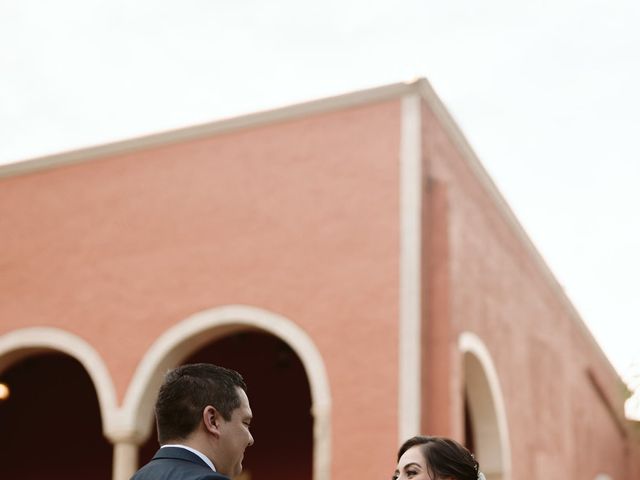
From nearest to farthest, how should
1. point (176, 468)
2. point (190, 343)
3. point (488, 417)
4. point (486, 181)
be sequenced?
point (176, 468) < point (190, 343) < point (488, 417) < point (486, 181)

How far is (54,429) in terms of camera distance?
1256 cm

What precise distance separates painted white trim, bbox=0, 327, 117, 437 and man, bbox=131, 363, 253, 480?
7.04 meters

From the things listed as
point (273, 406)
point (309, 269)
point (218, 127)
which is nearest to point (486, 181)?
point (309, 269)

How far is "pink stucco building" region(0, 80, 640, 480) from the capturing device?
335 inches

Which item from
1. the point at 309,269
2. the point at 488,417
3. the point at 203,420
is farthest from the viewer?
the point at 488,417

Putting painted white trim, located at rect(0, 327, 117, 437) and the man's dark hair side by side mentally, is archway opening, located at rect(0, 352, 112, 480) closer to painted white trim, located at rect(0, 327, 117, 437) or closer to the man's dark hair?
painted white trim, located at rect(0, 327, 117, 437)

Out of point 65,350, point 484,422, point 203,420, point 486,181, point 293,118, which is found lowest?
point 203,420

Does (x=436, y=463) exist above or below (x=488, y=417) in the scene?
below

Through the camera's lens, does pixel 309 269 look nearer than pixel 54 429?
Yes

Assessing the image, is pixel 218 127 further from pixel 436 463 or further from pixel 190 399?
pixel 190 399

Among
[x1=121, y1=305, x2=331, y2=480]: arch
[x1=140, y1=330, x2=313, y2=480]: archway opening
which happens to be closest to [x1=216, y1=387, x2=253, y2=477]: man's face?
[x1=121, y1=305, x2=331, y2=480]: arch

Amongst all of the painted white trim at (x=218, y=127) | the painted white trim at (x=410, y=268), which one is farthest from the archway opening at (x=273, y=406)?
the painted white trim at (x=410, y=268)

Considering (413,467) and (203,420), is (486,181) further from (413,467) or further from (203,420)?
(203,420)

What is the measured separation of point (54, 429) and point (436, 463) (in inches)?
409
